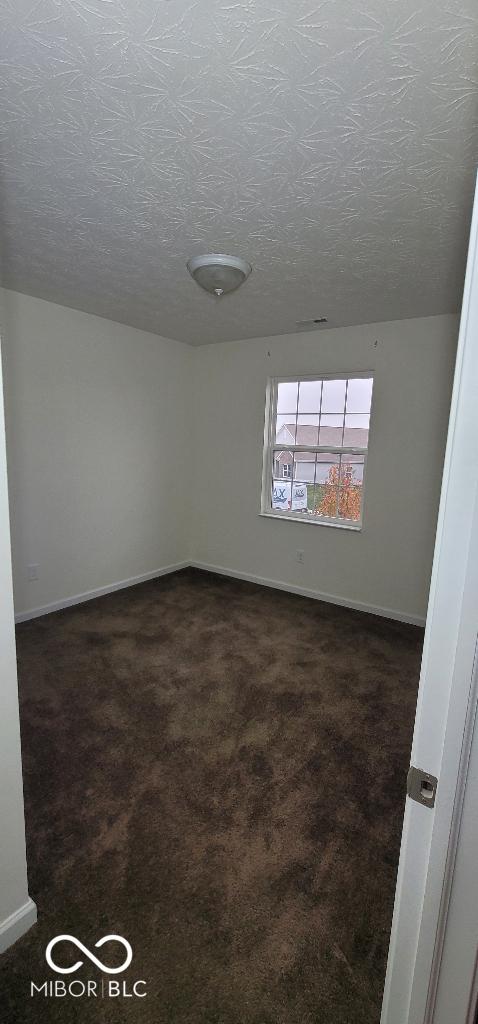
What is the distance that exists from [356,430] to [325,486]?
22.8 inches

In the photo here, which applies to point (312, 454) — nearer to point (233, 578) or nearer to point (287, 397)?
point (287, 397)

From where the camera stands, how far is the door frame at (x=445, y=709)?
0.60m

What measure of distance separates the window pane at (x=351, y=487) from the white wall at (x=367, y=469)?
13cm

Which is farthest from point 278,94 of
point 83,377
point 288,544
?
point 288,544

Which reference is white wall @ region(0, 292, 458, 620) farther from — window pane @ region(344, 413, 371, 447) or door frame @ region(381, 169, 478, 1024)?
door frame @ region(381, 169, 478, 1024)

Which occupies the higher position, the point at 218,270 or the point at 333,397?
the point at 218,270

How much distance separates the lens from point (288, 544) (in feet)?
13.9

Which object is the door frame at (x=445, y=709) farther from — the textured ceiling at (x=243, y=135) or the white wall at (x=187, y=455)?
the white wall at (x=187, y=455)

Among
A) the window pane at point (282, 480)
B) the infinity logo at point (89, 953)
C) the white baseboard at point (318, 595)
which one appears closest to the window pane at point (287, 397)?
the window pane at point (282, 480)

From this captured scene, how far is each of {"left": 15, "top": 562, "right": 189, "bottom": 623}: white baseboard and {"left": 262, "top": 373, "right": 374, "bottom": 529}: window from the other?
4.21 ft

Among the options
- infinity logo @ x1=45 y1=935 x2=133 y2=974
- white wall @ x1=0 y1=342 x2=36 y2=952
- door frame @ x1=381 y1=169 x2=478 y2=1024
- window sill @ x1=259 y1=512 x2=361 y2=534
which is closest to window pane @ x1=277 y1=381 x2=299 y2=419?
window sill @ x1=259 y1=512 x2=361 y2=534

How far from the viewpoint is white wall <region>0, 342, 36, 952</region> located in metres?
1.17

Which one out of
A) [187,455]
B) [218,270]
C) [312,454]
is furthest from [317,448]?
[218,270]

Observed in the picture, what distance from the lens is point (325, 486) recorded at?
404 centimetres
